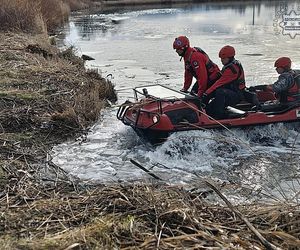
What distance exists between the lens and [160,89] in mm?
8172

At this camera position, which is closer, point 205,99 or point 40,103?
point 205,99

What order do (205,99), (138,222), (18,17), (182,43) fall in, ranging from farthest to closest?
(18,17), (182,43), (205,99), (138,222)

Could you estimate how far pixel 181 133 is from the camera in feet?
23.9

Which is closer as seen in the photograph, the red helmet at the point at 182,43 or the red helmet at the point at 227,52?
the red helmet at the point at 227,52

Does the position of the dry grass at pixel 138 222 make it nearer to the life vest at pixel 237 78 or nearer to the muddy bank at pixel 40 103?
the muddy bank at pixel 40 103

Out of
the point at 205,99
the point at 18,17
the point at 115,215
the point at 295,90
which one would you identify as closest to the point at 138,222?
the point at 115,215

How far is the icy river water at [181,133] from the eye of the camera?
21.7ft

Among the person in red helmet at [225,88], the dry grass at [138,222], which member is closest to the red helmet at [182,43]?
the person in red helmet at [225,88]

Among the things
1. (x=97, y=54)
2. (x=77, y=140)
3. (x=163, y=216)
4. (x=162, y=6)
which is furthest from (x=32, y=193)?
(x=162, y=6)

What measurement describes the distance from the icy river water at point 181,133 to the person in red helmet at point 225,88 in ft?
1.50

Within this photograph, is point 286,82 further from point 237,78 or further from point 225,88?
point 225,88

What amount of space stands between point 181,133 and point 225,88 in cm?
124

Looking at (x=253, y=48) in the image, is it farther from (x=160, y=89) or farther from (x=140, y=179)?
(x=140, y=179)

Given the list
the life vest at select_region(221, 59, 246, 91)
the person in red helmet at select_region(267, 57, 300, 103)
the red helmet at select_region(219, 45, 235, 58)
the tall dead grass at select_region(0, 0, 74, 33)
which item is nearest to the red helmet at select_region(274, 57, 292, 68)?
the person in red helmet at select_region(267, 57, 300, 103)
